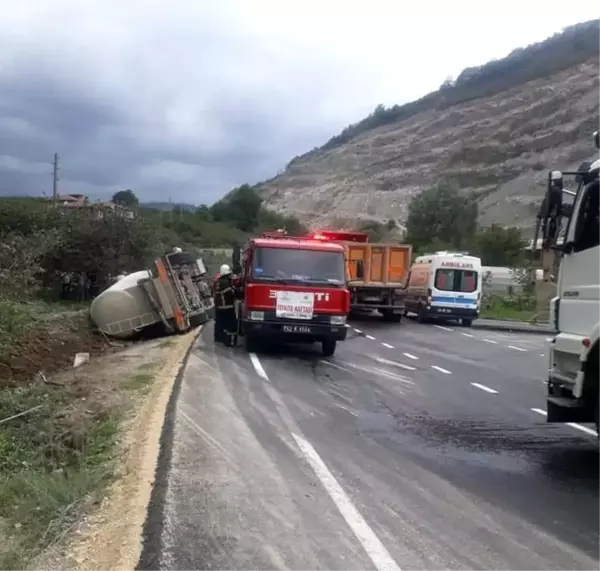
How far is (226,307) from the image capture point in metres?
18.1

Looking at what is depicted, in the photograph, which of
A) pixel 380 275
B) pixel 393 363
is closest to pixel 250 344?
pixel 393 363

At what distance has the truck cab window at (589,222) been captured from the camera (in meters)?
7.83

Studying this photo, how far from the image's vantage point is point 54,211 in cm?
3431

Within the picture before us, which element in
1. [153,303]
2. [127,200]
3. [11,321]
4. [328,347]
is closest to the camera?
[328,347]

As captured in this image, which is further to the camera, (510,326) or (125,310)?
(510,326)

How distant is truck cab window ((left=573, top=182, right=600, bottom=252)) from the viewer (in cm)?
783

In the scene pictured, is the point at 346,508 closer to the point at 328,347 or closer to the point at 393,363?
the point at 393,363

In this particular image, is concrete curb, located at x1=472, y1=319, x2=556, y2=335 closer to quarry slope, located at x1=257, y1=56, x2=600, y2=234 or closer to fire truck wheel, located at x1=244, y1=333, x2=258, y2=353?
fire truck wheel, located at x1=244, y1=333, x2=258, y2=353

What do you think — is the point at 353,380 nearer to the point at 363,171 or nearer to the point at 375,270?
the point at 375,270

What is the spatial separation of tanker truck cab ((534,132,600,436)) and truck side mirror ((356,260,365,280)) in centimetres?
1979

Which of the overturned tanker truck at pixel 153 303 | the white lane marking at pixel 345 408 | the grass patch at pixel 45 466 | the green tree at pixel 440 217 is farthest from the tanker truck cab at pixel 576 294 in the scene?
the green tree at pixel 440 217

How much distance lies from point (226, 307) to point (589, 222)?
11095mm

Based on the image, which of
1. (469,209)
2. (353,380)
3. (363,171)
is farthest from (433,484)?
(363,171)

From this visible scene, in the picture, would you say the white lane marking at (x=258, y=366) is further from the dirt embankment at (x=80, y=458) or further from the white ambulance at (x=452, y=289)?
the white ambulance at (x=452, y=289)
